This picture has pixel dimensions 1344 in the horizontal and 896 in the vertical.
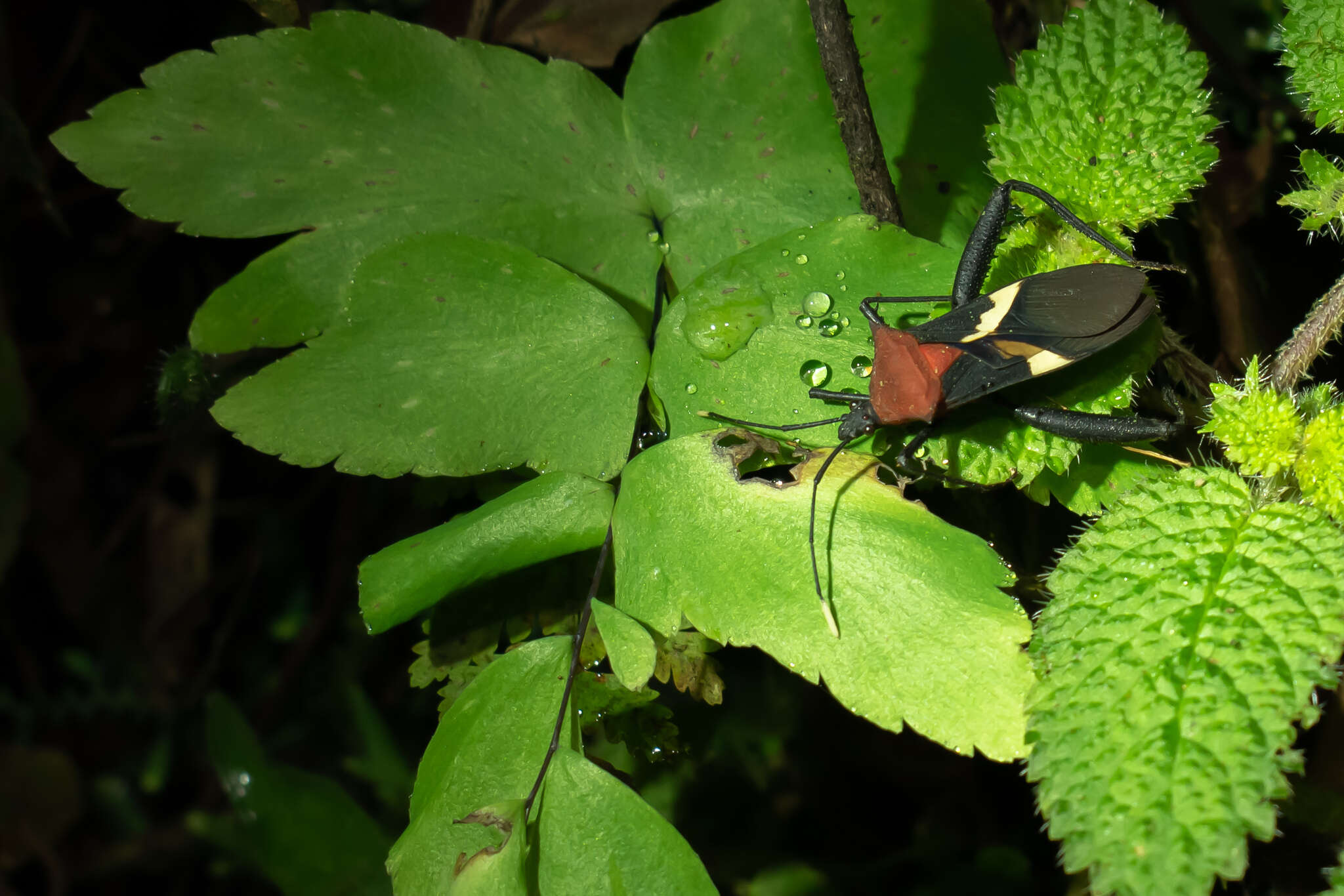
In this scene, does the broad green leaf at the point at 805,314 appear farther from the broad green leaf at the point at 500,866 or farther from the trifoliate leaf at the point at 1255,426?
the broad green leaf at the point at 500,866

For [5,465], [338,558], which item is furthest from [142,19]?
[338,558]

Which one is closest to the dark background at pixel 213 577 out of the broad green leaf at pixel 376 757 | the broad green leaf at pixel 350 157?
the broad green leaf at pixel 376 757

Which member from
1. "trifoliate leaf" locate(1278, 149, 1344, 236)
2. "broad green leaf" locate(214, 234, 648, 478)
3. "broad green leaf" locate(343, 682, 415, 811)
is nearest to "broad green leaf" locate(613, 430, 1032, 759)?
"broad green leaf" locate(214, 234, 648, 478)

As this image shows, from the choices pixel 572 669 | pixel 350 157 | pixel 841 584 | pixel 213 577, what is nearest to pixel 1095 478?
pixel 841 584

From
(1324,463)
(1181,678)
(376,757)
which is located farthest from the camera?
(376,757)

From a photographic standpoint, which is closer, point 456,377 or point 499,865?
point 499,865

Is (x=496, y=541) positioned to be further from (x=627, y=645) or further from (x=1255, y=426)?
(x=1255, y=426)

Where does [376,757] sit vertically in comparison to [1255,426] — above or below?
below

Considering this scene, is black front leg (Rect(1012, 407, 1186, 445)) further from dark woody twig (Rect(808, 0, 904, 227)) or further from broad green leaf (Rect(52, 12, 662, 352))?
broad green leaf (Rect(52, 12, 662, 352))
